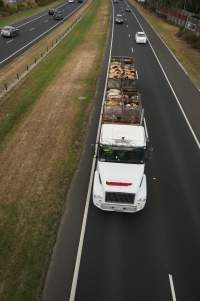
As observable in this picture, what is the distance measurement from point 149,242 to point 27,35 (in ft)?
180

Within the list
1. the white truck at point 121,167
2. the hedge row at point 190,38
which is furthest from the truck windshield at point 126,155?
the hedge row at point 190,38

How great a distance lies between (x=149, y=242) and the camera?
48.4 ft

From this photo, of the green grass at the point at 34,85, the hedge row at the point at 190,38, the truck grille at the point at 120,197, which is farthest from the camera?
the hedge row at the point at 190,38

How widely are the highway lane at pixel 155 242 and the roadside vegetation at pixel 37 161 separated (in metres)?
2.01

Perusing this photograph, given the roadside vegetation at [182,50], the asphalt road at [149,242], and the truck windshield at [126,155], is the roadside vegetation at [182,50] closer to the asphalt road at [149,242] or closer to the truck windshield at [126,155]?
the asphalt road at [149,242]

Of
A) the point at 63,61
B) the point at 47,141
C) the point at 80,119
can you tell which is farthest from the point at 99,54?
the point at 47,141

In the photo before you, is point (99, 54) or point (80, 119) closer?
point (80, 119)

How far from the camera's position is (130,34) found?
61531 millimetres

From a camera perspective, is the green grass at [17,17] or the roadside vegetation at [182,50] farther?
the green grass at [17,17]

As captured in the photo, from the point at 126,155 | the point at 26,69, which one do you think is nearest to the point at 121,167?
the point at 126,155

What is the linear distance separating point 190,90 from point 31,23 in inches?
2099

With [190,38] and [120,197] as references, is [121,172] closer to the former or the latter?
[120,197]

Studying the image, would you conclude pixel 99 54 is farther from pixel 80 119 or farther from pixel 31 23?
pixel 31 23

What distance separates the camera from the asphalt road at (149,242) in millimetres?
12562
